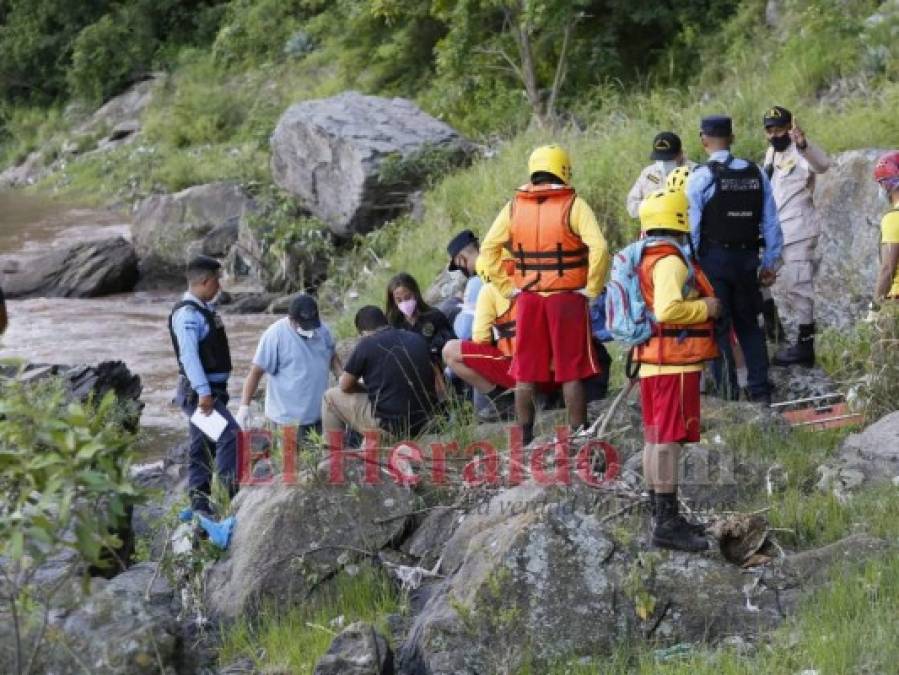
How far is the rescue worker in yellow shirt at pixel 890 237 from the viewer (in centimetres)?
830

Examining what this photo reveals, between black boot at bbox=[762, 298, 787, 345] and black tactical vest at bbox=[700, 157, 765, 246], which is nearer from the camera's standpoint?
black tactical vest at bbox=[700, 157, 765, 246]

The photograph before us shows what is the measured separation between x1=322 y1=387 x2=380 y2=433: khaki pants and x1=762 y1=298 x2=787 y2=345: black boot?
284 centimetres

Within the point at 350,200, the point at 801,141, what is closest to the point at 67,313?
the point at 350,200

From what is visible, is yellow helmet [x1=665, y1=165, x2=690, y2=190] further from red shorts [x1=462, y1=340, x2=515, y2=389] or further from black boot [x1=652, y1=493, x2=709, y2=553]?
black boot [x1=652, y1=493, x2=709, y2=553]

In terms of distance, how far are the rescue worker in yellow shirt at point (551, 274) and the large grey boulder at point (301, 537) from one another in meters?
1.04

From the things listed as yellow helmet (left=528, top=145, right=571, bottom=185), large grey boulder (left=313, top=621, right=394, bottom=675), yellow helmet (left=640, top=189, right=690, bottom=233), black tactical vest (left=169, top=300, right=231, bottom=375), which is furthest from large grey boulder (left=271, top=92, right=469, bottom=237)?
large grey boulder (left=313, top=621, right=394, bottom=675)

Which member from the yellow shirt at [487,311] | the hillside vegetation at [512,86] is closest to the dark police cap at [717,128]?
the yellow shirt at [487,311]

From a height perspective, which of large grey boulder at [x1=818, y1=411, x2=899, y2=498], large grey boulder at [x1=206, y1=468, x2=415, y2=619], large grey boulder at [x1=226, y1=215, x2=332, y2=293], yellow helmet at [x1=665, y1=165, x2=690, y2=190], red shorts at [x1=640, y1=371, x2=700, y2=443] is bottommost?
large grey boulder at [x1=226, y1=215, x2=332, y2=293]

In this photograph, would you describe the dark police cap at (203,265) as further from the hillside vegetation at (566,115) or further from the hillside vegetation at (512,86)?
the hillside vegetation at (512,86)

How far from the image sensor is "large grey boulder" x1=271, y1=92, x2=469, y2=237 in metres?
17.4

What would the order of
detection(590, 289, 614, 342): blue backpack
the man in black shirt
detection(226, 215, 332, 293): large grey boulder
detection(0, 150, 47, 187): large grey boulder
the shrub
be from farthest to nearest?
the shrub < detection(0, 150, 47, 187): large grey boulder < detection(226, 215, 332, 293): large grey boulder < the man in black shirt < detection(590, 289, 614, 342): blue backpack

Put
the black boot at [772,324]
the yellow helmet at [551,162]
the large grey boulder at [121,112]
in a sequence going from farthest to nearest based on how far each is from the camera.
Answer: the large grey boulder at [121,112] < the black boot at [772,324] < the yellow helmet at [551,162]

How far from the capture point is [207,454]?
893cm

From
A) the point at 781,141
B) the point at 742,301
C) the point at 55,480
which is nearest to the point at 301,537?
the point at 55,480
